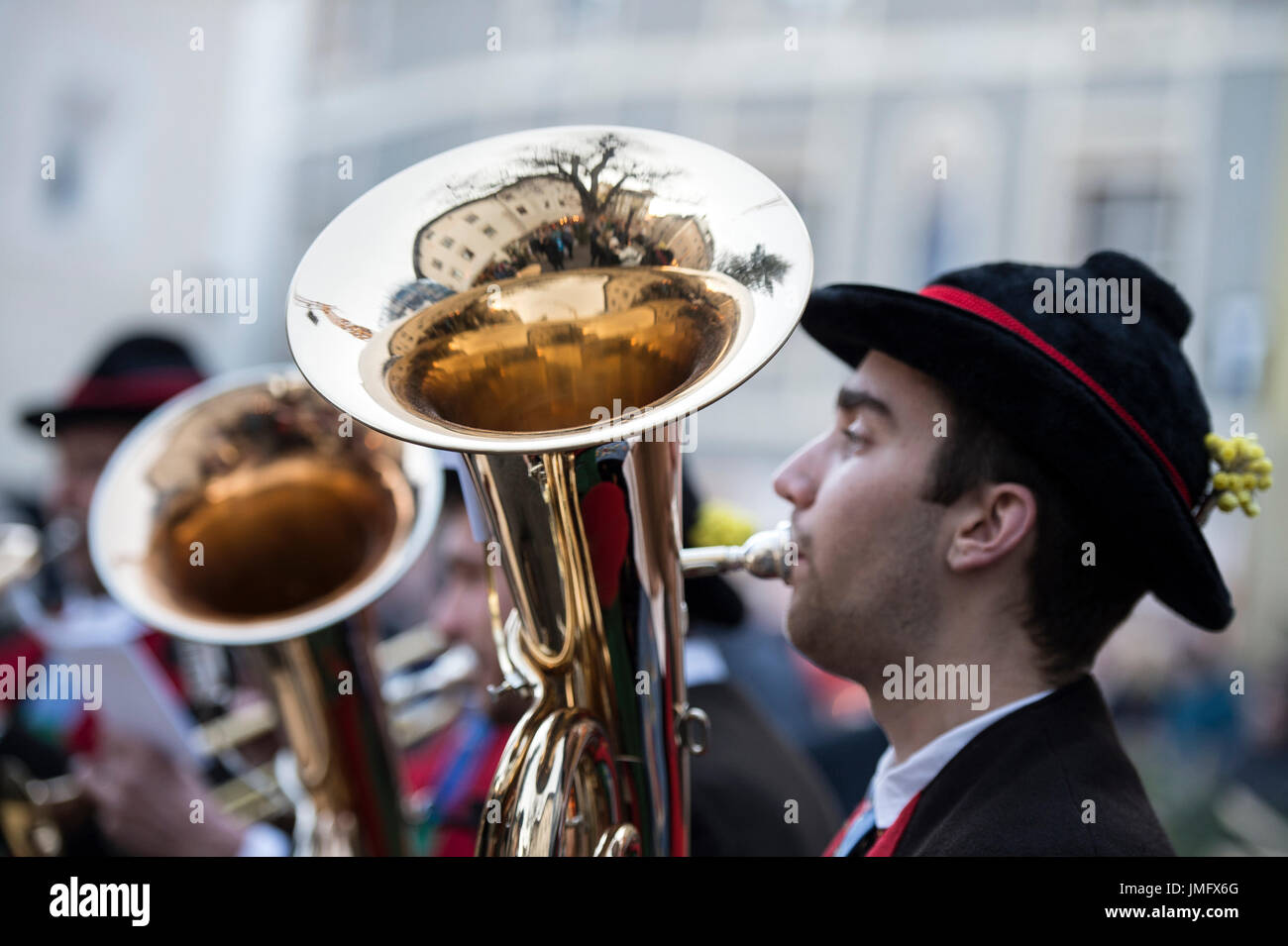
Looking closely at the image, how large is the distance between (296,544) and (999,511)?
1.73m

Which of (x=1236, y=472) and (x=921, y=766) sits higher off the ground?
(x=1236, y=472)

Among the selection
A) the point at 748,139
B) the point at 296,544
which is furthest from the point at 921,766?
the point at 748,139

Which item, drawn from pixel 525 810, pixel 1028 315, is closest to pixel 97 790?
pixel 525 810

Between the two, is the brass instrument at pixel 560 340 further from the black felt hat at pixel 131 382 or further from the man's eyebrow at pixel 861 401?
the black felt hat at pixel 131 382

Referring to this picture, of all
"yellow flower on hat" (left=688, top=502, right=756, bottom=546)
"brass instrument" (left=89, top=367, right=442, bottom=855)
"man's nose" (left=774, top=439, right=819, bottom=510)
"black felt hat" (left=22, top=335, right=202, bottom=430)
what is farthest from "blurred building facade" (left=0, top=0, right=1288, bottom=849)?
"man's nose" (left=774, top=439, right=819, bottom=510)

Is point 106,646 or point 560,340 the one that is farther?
point 106,646

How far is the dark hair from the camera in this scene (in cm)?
215

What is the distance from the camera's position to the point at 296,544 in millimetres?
3143

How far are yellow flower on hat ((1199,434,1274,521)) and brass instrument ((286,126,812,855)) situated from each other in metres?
0.86

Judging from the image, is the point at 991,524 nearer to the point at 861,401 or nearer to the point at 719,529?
the point at 861,401

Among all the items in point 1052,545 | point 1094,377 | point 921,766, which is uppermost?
point 1094,377

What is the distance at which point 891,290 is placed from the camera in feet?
7.16

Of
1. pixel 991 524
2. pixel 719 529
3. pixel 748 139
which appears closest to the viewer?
pixel 991 524
